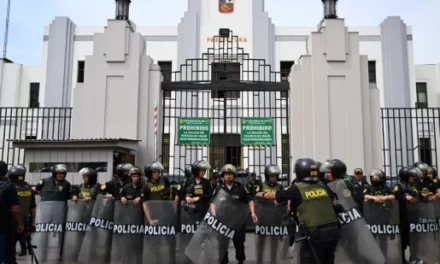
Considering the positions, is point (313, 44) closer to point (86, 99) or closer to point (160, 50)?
point (86, 99)

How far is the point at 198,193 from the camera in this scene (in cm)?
735

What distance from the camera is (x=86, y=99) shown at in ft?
44.0

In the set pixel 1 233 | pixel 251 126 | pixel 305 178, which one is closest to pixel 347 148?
pixel 251 126

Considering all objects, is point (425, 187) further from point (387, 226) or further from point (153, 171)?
point (153, 171)

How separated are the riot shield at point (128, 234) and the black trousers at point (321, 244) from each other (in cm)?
331

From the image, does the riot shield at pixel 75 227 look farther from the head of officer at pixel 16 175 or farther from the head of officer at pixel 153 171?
the head of officer at pixel 153 171

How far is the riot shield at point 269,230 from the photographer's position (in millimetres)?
7777

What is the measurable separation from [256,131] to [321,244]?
814 cm

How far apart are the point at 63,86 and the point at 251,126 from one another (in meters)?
14.6

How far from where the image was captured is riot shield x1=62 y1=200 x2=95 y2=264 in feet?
27.3

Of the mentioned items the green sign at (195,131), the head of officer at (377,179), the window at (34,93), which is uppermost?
the window at (34,93)

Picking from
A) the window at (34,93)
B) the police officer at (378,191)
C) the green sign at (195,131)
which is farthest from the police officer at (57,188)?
the window at (34,93)

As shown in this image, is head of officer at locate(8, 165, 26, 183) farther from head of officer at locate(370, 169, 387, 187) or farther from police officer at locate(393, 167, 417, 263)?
police officer at locate(393, 167, 417, 263)

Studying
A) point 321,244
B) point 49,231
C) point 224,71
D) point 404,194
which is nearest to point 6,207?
point 49,231
